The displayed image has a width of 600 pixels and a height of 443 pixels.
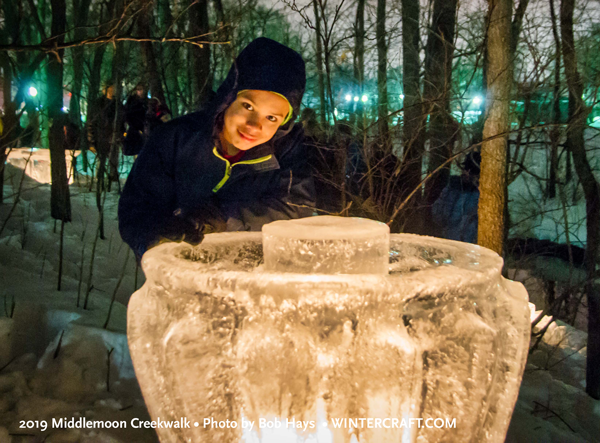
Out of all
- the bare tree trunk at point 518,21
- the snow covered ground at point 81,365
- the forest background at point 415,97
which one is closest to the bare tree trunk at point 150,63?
the forest background at point 415,97

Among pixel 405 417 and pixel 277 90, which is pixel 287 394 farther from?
pixel 277 90

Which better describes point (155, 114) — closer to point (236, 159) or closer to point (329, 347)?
point (236, 159)

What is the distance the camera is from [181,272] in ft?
3.33

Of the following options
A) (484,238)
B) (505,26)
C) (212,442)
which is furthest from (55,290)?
(505,26)

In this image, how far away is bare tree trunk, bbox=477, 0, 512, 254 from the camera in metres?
2.27

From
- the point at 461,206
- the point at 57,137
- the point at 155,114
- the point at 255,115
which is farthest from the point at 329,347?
the point at 57,137

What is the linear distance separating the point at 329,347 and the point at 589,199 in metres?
2.96

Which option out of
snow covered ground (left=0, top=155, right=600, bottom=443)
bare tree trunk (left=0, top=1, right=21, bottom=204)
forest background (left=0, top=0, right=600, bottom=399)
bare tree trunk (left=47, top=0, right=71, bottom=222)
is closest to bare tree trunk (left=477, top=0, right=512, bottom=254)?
forest background (left=0, top=0, right=600, bottom=399)

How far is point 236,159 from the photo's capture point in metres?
2.05

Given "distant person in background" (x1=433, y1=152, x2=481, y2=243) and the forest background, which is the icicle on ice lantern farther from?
"distant person in background" (x1=433, y1=152, x2=481, y2=243)

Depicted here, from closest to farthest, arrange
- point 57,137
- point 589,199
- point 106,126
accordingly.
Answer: point 589,199
point 106,126
point 57,137

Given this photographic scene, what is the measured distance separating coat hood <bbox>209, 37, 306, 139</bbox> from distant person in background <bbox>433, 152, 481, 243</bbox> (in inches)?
112

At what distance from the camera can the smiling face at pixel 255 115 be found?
6.05 feet

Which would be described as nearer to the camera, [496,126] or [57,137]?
[496,126]
